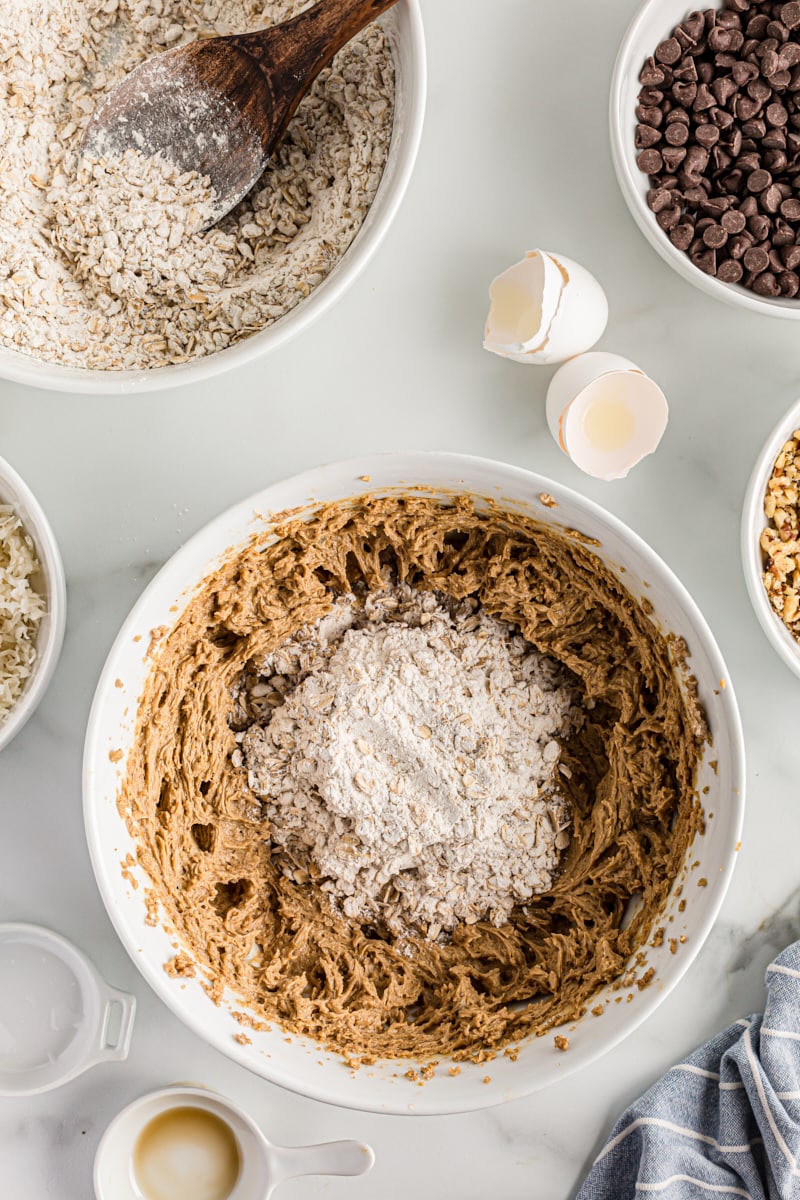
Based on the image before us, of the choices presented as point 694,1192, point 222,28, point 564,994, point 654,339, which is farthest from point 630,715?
point 222,28

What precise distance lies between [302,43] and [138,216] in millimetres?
336

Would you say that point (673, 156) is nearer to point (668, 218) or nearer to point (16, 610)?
point (668, 218)

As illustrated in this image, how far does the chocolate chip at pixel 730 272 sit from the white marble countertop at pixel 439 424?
0.10m

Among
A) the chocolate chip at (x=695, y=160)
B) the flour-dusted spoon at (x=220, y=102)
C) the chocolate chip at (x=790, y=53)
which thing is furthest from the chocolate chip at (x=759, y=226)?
the flour-dusted spoon at (x=220, y=102)

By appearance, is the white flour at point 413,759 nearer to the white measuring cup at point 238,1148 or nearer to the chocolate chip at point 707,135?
the white measuring cup at point 238,1148

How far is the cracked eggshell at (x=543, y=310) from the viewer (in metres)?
1.38

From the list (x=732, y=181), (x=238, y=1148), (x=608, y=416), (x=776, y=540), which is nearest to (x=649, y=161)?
(x=732, y=181)

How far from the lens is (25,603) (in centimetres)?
145

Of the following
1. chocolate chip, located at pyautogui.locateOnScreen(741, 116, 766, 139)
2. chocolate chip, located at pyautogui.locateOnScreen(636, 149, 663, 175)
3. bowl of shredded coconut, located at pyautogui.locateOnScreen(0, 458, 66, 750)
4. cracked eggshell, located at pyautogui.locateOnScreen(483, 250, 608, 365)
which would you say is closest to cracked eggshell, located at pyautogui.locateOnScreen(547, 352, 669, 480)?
cracked eggshell, located at pyautogui.locateOnScreen(483, 250, 608, 365)

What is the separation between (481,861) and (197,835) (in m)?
0.44

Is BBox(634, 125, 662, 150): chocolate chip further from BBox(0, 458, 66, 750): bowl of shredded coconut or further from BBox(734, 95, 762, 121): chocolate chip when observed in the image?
BBox(0, 458, 66, 750): bowl of shredded coconut

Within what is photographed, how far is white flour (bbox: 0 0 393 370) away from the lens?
4.66 ft

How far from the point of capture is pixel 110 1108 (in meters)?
1.63

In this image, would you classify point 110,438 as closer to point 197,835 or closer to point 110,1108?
point 197,835
